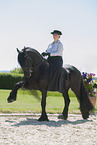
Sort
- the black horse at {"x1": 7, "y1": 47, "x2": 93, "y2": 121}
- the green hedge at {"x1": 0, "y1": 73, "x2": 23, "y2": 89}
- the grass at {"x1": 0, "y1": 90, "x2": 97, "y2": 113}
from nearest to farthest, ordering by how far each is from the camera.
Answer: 1. the black horse at {"x1": 7, "y1": 47, "x2": 93, "y2": 121}
2. the grass at {"x1": 0, "y1": 90, "x2": 97, "y2": 113}
3. the green hedge at {"x1": 0, "y1": 73, "x2": 23, "y2": 89}

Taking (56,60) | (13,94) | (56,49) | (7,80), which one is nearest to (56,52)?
(56,49)

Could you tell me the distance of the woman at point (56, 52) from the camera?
6961 mm

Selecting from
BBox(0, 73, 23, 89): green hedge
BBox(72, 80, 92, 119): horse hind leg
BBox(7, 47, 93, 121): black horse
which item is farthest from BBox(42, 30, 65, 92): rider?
BBox(0, 73, 23, 89): green hedge

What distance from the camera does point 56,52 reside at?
6.94m

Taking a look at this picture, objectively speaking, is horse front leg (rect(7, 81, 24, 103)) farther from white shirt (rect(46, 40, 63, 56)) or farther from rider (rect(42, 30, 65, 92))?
white shirt (rect(46, 40, 63, 56))

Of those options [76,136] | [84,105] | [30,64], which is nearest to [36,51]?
[30,64]

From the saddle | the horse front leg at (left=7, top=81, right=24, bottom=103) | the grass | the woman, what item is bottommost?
the grass

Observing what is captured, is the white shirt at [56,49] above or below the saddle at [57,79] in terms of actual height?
above

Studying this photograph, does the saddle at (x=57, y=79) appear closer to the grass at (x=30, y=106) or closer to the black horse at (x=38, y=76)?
the black horse at (x=38, y=76)

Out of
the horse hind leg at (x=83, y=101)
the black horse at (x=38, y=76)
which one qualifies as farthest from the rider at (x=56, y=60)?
the horse hind leg at (x=83, y=101)

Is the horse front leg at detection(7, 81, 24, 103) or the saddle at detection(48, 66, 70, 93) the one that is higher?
the saddle at detection(48, 66, 70, 93)

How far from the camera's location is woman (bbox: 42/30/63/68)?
22.8ft

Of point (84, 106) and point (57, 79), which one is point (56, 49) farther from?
point (84, 106)

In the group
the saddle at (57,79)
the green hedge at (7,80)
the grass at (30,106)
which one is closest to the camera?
the saddle at (57,79)
